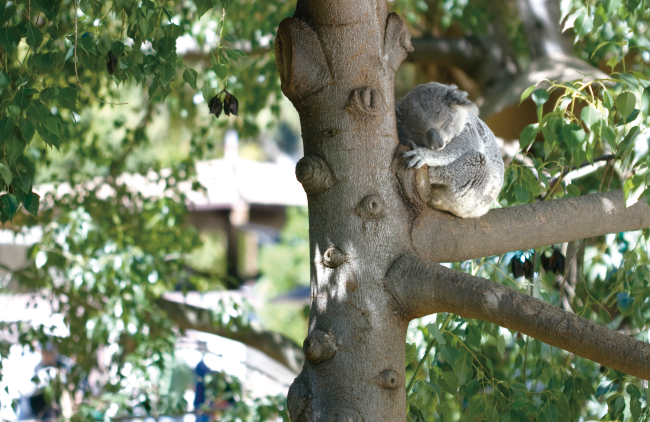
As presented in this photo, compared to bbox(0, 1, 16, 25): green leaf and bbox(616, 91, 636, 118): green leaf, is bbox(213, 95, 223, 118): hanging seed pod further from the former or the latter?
bbox(616, 91, 636, 118): green leaf

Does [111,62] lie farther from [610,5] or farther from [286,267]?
[286,267]

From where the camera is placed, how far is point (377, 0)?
60.3 inches

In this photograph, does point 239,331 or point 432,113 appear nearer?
point 432,113

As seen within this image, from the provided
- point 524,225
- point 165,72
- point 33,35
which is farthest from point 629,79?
point 33,35

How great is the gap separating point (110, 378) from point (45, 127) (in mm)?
2032

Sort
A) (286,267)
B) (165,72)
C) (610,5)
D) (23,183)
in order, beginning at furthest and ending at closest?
(286,267) < (610,5) < (165,72) < (23,183)

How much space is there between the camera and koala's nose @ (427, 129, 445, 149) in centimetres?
193

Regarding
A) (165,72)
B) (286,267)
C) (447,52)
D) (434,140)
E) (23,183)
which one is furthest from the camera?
(286,267)

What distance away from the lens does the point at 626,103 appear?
139 cm

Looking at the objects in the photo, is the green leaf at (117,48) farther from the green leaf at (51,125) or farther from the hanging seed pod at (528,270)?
the hanging seed pod at (528,270)

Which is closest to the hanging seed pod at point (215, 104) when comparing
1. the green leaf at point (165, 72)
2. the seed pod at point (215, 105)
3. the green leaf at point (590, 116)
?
the seed pod at point (215, 105)

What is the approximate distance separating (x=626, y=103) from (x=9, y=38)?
4.44 ft

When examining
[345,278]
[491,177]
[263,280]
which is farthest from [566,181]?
[263,280]

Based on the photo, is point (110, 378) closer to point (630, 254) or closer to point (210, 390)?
point (210, 390)
